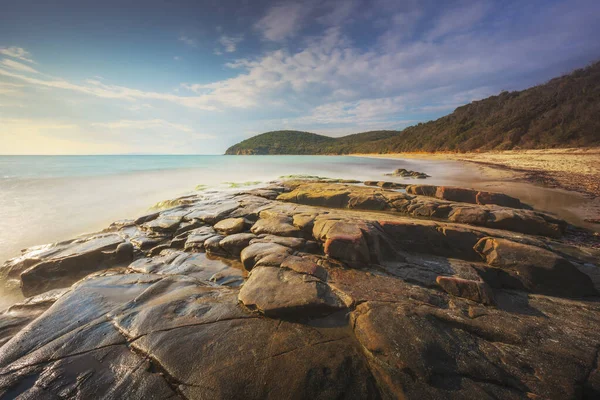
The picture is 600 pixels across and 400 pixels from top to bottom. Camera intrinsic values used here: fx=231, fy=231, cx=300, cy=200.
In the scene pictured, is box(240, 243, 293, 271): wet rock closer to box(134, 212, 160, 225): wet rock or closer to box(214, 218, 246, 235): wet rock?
box(214, 218, 246, 235): wet rock

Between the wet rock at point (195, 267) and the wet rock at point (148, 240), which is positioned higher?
the wet rock at point (148, 240)

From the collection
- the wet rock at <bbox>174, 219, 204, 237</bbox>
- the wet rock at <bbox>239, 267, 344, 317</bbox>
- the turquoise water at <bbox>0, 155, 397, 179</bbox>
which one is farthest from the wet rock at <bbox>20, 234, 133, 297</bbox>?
the turquoise water at <bbox>0, 155, 397, 179</bbox>

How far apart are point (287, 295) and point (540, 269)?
4720 millimetres

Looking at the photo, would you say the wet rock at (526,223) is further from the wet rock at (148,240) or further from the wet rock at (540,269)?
the wet rock at (148,240)

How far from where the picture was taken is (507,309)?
3.52 metres

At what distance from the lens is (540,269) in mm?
4289

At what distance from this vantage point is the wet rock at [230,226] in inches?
268

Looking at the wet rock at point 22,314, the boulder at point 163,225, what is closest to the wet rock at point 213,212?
the boulder at point 163,225

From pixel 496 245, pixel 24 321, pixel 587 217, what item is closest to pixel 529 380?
pixel 496 245

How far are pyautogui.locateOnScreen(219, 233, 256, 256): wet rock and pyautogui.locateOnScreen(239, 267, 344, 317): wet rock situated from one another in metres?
1.72

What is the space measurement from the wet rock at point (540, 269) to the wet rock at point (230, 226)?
6030mm

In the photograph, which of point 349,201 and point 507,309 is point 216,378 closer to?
point 507,309

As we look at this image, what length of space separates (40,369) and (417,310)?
15.3ft

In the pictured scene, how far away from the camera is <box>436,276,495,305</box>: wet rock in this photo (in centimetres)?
365
